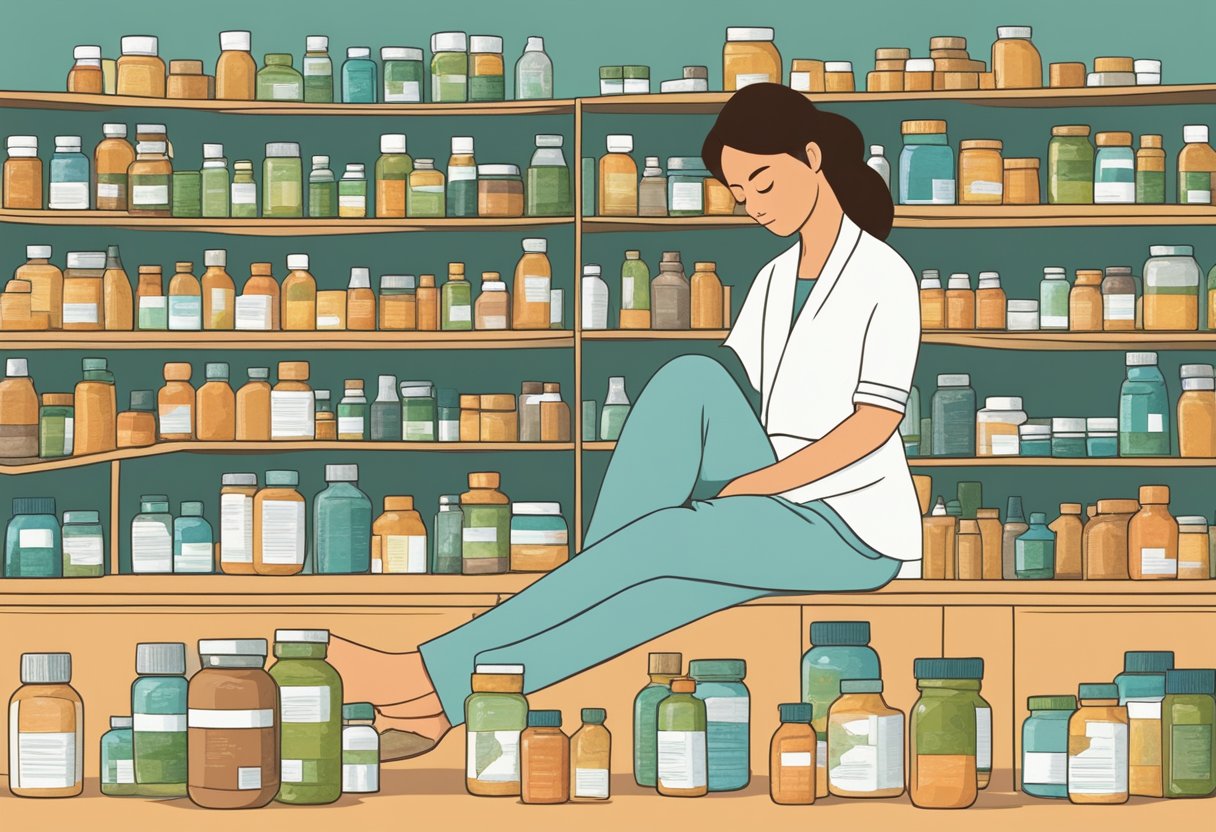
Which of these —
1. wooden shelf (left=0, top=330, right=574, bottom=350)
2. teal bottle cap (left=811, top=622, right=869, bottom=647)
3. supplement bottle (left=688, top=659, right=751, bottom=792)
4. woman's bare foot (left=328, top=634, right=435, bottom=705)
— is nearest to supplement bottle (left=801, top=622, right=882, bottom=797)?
teal bottle cap (left=811, top=622, right=869, bottom=647)

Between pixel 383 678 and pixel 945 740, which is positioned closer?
pixel 945 740

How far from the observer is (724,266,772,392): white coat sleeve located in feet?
10.7

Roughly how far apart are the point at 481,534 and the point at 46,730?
122 cm

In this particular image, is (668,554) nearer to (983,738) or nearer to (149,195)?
(983,738)

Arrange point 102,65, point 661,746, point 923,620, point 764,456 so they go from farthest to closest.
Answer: point 102,65
point 923,620
point 764,456
point 661,746

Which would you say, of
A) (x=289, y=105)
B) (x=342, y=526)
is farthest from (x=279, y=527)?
(x=289, y=105)

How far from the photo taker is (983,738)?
8.48 ft

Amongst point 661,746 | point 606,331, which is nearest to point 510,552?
point 606,331

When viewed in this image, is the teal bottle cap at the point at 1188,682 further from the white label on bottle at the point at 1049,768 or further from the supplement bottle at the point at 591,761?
the supplement bottle at the point at 591,761

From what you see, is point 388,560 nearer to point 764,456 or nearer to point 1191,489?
point 764,456

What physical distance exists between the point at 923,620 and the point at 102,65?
2021 mm

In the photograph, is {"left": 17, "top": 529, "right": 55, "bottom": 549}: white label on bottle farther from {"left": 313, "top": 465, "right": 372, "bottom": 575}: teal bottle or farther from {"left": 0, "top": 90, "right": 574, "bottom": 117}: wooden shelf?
{"left": 0, "top": 90, "right": 574, "bottom": 117}: wooden shelf

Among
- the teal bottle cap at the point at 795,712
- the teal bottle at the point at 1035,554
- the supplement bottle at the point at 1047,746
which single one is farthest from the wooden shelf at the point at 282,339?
the supplement bottle at the point at 1047,746

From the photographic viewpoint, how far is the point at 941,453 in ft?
11.9
